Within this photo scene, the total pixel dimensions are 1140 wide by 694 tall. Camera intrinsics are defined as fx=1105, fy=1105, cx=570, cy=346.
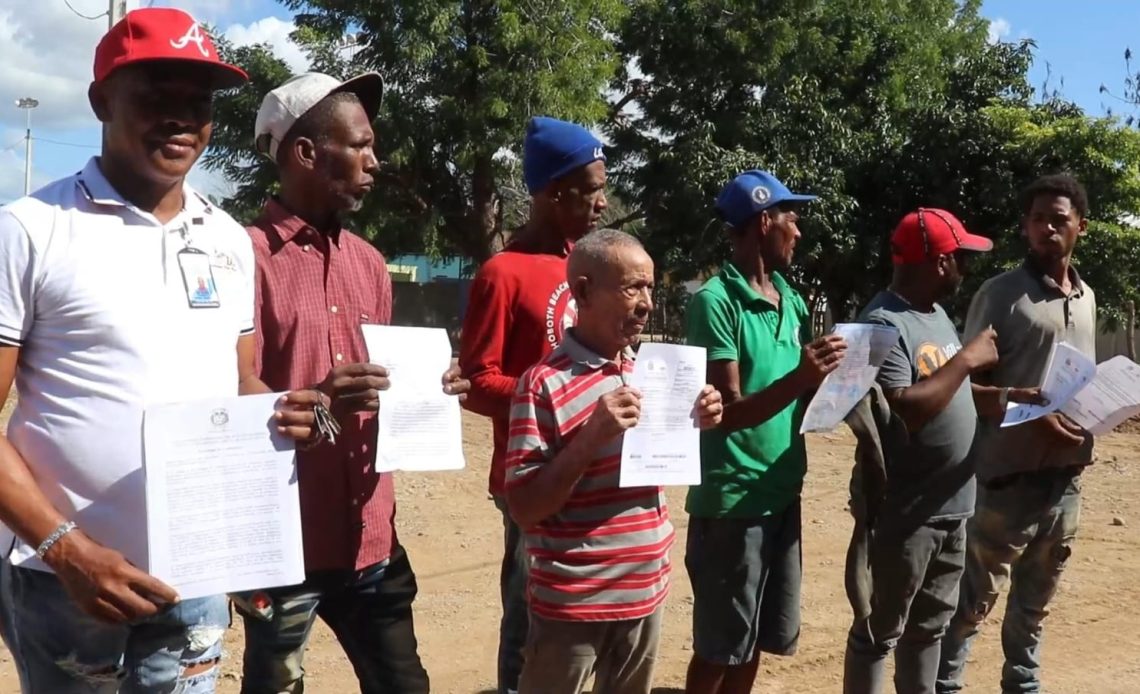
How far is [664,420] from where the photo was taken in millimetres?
2920

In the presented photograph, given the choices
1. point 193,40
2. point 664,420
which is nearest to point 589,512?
point 664,420

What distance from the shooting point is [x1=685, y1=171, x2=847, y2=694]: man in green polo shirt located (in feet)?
12.2

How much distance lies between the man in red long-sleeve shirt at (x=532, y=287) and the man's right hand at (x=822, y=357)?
0.74m

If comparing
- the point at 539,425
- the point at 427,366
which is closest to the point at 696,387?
the point at 539,425

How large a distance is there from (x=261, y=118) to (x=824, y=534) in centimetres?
579

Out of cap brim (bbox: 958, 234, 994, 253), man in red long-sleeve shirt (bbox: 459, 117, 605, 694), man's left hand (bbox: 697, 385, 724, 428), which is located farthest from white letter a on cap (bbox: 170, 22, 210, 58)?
cap brim (bbox: 958, 234, 994, 253)

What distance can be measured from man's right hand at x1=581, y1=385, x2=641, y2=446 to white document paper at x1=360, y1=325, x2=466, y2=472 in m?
0.47

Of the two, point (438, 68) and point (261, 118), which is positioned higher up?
point (438, 68)

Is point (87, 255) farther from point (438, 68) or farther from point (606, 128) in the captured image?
point (606, 128)

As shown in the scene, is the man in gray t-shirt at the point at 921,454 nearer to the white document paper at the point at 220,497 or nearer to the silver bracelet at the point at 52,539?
the white document paper at the point at 220,497

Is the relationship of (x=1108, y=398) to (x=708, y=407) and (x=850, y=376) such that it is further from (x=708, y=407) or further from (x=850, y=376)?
(x=708, y=407)

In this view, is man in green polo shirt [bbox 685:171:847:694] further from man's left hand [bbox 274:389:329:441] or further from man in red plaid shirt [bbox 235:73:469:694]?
man's left hand [bbox 274:389:329:441]

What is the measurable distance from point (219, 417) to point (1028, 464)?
11.3 feet

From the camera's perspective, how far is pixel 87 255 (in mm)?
2223
